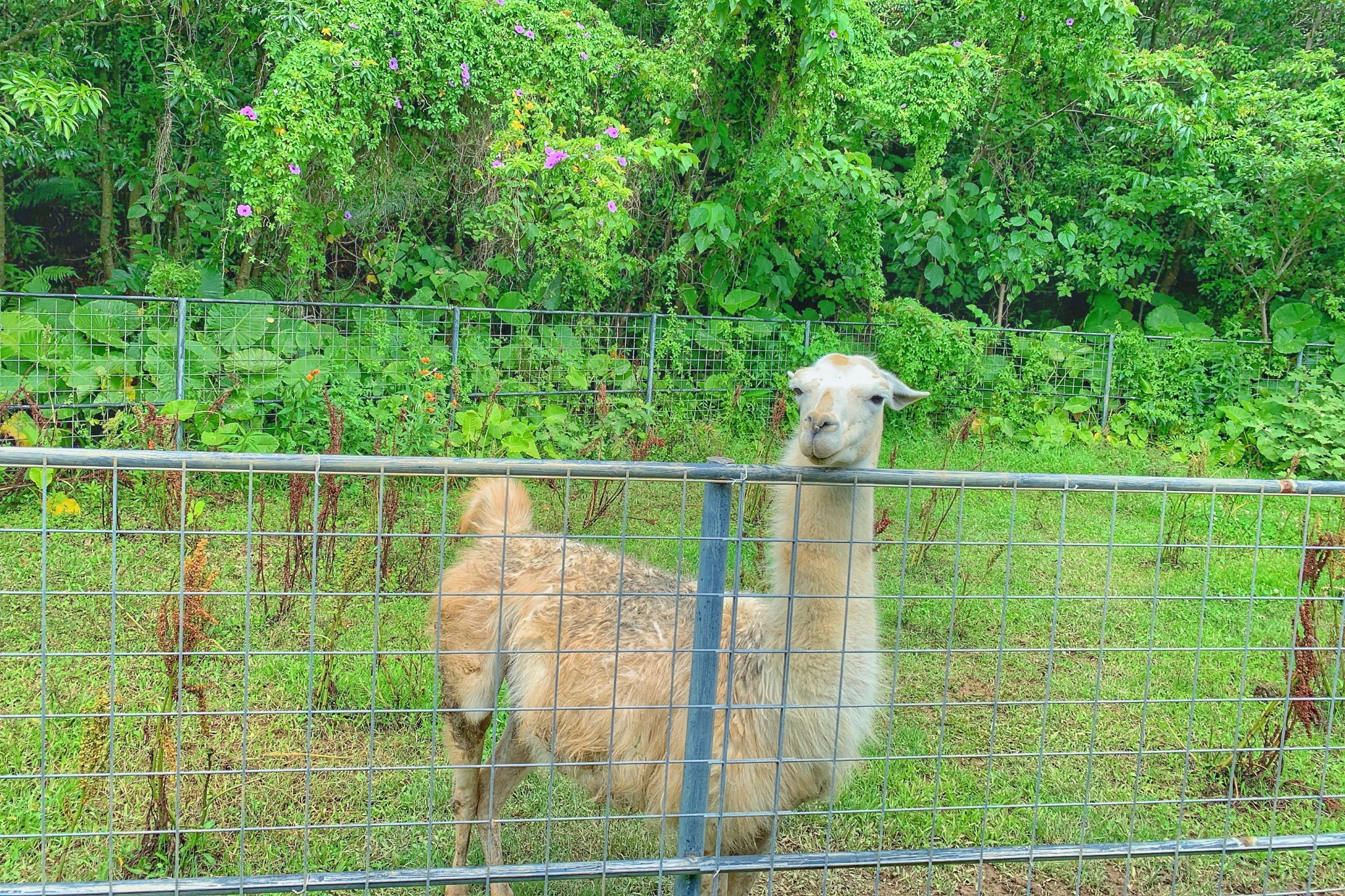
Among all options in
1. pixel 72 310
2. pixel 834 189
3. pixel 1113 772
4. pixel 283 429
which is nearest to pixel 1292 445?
pixel 834 189

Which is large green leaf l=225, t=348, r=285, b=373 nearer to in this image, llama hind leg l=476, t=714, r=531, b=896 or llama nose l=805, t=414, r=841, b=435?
llama hind leg l=476, t=714, r=531, b=896

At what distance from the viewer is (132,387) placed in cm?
811

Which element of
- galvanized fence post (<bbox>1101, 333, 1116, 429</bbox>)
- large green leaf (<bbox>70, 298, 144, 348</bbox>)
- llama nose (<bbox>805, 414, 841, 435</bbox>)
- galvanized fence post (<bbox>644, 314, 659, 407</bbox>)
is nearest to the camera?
llama nose (<bbox>805, 414, 841, 435</bbox>)

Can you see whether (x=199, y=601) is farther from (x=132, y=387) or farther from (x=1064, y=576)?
(x=1064, y=576)

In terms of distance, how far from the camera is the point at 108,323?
8.28 metres

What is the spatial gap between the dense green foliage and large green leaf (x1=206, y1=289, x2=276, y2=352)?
80 centimetres

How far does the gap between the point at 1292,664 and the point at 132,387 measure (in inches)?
313

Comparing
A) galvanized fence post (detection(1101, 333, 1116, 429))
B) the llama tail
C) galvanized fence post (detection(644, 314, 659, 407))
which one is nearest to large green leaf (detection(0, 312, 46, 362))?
galvanized fence post (detection(644, 314, 659, 407))

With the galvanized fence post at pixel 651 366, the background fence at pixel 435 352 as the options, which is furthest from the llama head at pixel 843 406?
the galvanized fence post at pixel 651 366

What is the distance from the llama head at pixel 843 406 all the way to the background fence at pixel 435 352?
5528mm

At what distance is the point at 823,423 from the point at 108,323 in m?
7.36

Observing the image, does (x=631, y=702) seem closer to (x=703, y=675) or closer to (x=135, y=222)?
(x=703, y=675)

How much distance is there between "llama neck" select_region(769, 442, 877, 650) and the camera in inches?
120

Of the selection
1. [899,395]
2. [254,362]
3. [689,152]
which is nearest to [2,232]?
[254,362]
